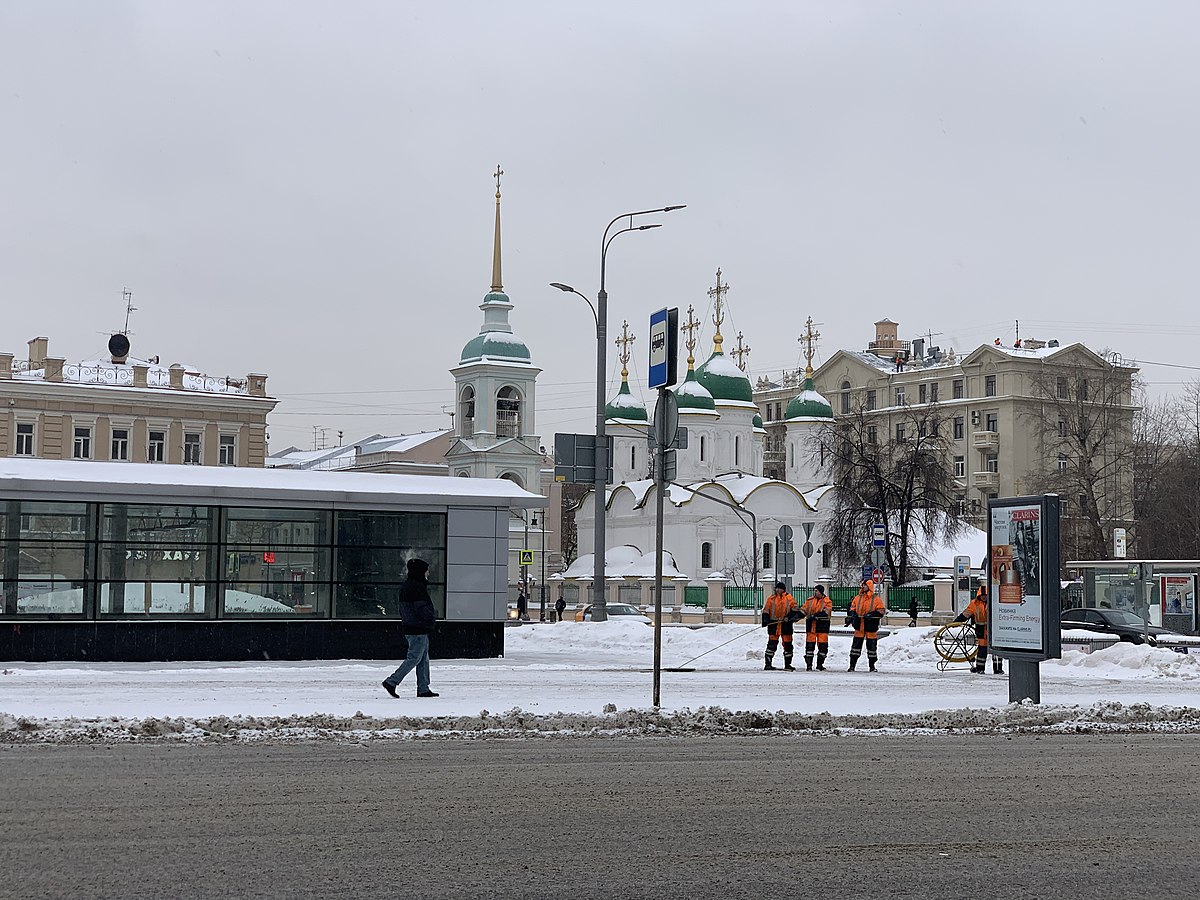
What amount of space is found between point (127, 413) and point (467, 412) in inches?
796

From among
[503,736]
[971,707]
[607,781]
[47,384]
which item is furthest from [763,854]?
[47,384]

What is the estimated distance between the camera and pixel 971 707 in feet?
55.4

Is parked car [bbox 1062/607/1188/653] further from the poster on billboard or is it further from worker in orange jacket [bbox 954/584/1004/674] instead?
the poster on billboard

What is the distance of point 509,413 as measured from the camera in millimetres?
88750

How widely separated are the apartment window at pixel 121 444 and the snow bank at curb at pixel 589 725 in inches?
2495

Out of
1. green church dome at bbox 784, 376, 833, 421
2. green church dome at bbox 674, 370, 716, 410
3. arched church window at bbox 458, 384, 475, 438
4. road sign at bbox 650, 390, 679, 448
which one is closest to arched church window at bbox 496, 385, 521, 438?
arched church window at bbox 458, 384, 475, 438

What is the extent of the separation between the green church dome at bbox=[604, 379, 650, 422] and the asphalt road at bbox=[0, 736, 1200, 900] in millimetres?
88295

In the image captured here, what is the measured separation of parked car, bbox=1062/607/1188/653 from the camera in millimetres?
38031

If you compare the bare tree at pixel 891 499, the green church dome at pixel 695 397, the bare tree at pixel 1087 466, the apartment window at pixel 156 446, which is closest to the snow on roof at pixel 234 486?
the bare tree at pixel 891 499

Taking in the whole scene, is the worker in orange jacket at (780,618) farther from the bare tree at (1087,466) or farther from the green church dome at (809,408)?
the green church dome at (809,408)

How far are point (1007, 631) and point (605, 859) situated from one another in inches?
428

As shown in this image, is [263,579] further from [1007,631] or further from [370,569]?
[1007,631]

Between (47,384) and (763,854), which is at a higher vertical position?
(47,384)

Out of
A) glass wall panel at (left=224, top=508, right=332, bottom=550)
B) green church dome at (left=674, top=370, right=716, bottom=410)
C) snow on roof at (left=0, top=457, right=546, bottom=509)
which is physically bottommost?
glass wall panel at (left=224, top=508, right=332, bottom=550)
